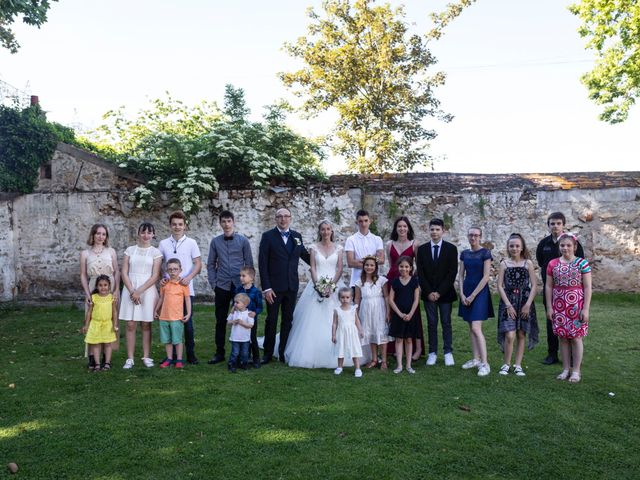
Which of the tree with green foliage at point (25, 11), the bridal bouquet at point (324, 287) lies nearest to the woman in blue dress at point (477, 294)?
the bridal bouquet at point (324, 287)

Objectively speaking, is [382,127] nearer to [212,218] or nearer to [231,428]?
[212,218]

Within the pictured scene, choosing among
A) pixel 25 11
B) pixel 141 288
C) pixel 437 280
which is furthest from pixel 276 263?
pixel 25 11

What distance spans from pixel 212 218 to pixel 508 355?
24.8 feet

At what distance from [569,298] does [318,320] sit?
8.99 feet

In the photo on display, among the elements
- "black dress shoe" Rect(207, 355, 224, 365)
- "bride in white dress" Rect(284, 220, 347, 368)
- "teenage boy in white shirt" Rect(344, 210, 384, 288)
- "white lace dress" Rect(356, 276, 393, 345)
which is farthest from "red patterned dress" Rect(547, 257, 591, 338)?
"black dress shoe" Rect(207, 355, 224, 365)

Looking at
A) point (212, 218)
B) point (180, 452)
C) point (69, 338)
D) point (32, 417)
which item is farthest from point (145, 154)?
point (180, 452)

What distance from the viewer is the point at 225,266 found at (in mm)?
6621

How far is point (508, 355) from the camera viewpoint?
601cm

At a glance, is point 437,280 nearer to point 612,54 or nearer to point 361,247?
point 361,247

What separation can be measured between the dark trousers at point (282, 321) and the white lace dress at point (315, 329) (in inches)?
4.0

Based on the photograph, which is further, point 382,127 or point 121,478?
point 382,127

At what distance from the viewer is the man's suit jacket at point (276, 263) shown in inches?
258

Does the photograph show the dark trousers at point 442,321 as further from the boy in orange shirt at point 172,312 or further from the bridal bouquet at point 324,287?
the boy in orange shirt at point 172,312

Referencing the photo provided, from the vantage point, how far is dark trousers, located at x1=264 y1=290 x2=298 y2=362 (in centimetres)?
657
